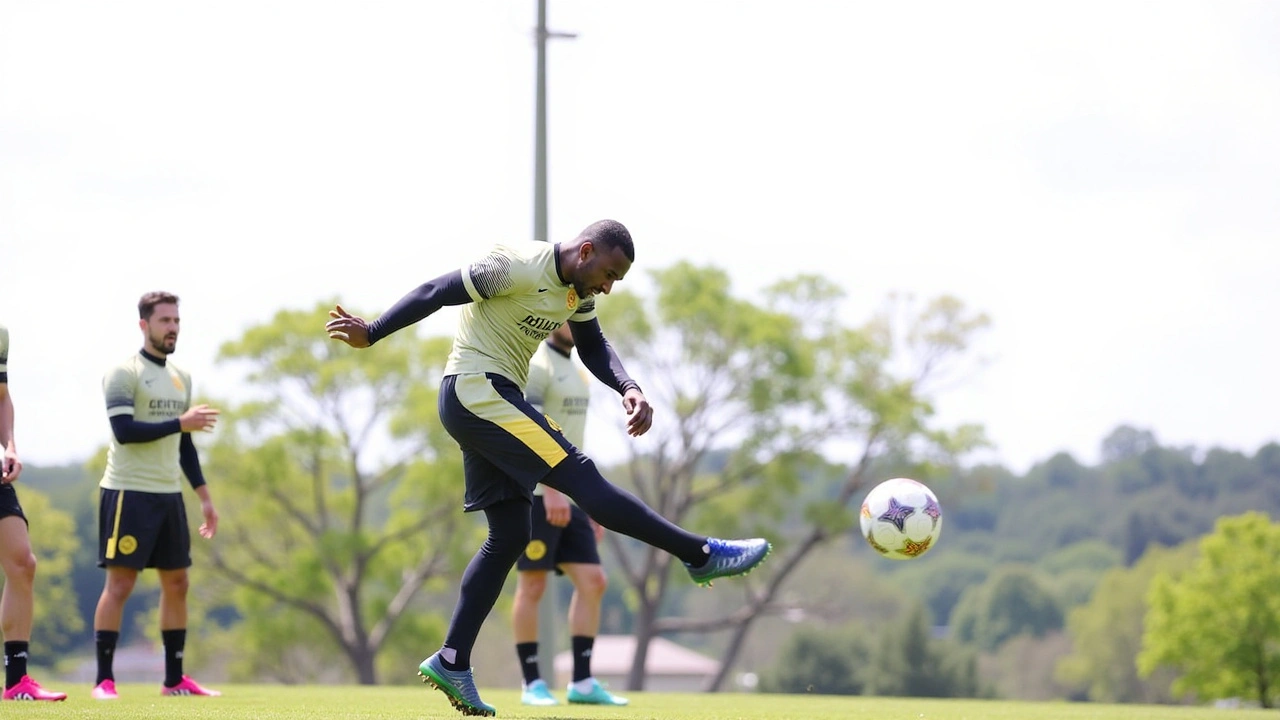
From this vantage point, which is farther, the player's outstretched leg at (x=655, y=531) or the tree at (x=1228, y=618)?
the tree at (x=1228, y=618)

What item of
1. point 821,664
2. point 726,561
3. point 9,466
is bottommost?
point 821,664

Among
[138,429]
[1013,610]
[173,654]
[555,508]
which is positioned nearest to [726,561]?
[555,508]

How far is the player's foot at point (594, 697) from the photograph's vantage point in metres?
9.56

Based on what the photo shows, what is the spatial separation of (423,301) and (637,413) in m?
1.12

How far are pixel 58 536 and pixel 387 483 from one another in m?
13.2

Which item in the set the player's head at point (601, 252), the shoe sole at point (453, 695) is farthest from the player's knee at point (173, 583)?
the player's head at point (601, 252)

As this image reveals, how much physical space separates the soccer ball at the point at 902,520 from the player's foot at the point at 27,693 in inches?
192

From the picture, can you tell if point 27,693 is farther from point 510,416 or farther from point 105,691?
point 510,416

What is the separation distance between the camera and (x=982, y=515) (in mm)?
160375

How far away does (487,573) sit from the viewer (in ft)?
22.6

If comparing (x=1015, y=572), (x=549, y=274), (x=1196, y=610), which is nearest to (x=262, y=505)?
(x=1196, y=610)

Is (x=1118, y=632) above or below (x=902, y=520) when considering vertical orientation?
below

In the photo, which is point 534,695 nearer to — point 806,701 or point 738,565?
point 806,701

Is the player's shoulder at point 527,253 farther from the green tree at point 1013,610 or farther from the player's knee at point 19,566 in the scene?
the green tree at point 1013,610
